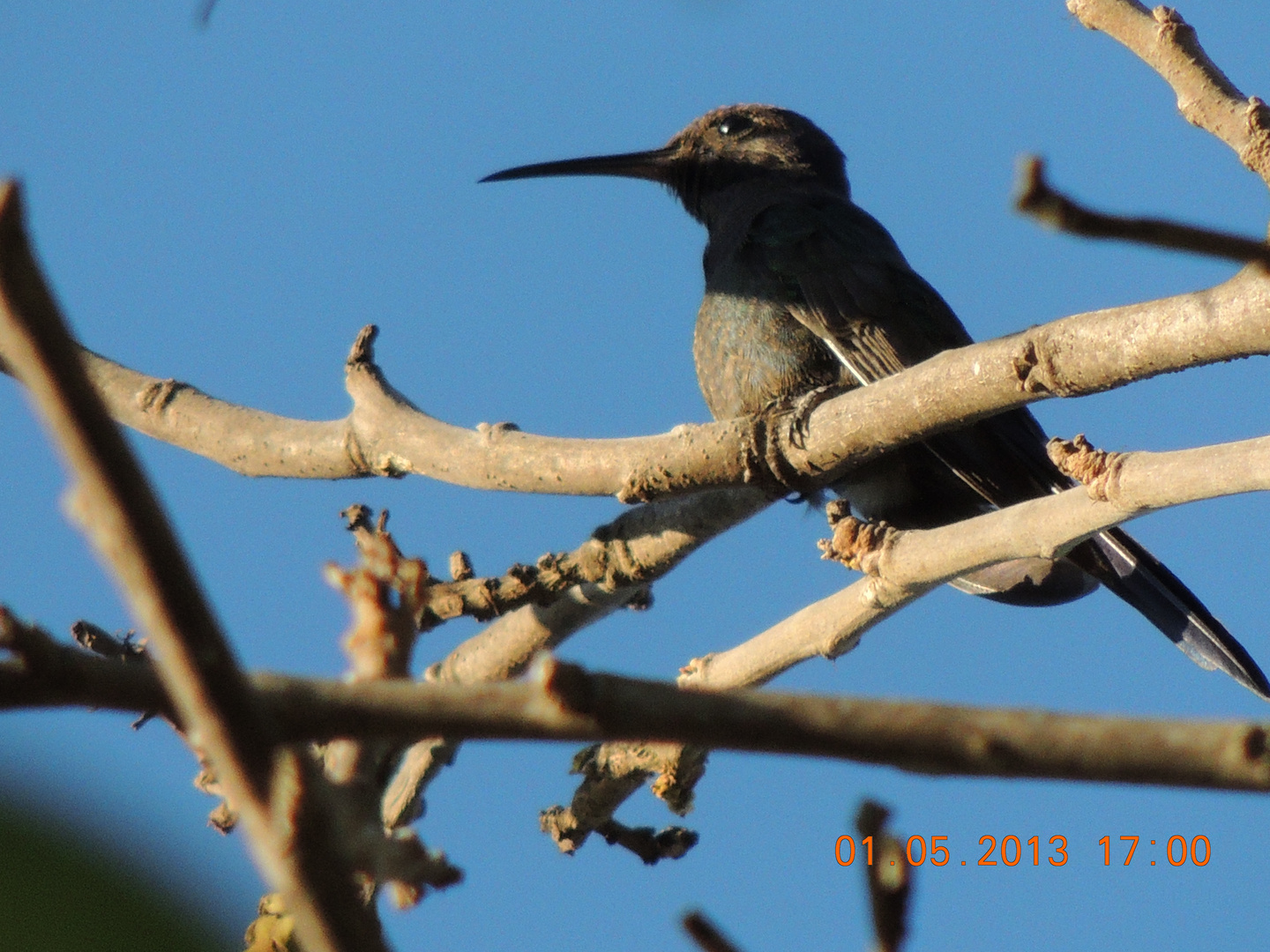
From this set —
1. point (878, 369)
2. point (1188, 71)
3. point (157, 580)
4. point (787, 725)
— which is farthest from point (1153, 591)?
point (157, 580)

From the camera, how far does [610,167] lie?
759 centimetres

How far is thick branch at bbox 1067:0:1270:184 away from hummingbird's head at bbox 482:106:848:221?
3.46 metres

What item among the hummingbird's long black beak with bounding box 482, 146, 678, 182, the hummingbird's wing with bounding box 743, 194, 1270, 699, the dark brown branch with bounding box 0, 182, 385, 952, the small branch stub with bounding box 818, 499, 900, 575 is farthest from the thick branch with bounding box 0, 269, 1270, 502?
the hummingbird's long black beak with bounding box 482, 146, 678, 182

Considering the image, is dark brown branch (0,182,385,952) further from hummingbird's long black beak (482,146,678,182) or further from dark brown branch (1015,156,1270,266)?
hummingbird's long black beak (482,146,678,182)

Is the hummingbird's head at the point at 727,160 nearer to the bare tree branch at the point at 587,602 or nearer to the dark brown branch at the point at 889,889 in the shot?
the bare tree branch at the point at 587,602

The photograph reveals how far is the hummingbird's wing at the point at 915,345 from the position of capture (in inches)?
180

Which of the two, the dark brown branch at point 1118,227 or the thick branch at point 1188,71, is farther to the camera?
the thick branch at point 1188,71

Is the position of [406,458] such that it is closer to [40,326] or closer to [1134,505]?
[1134,505]

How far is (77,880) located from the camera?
787mm

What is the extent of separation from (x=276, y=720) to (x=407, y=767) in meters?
3.81

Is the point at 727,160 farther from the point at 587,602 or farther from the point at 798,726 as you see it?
the point at 798,726

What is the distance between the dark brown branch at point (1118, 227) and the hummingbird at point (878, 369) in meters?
2.76

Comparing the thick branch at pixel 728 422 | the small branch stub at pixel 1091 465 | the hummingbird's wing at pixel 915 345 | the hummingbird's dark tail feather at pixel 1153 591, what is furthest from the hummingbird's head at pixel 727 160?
the small branch stub at pixel 1091 465

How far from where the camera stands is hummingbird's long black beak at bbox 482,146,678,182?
7.26 metres
